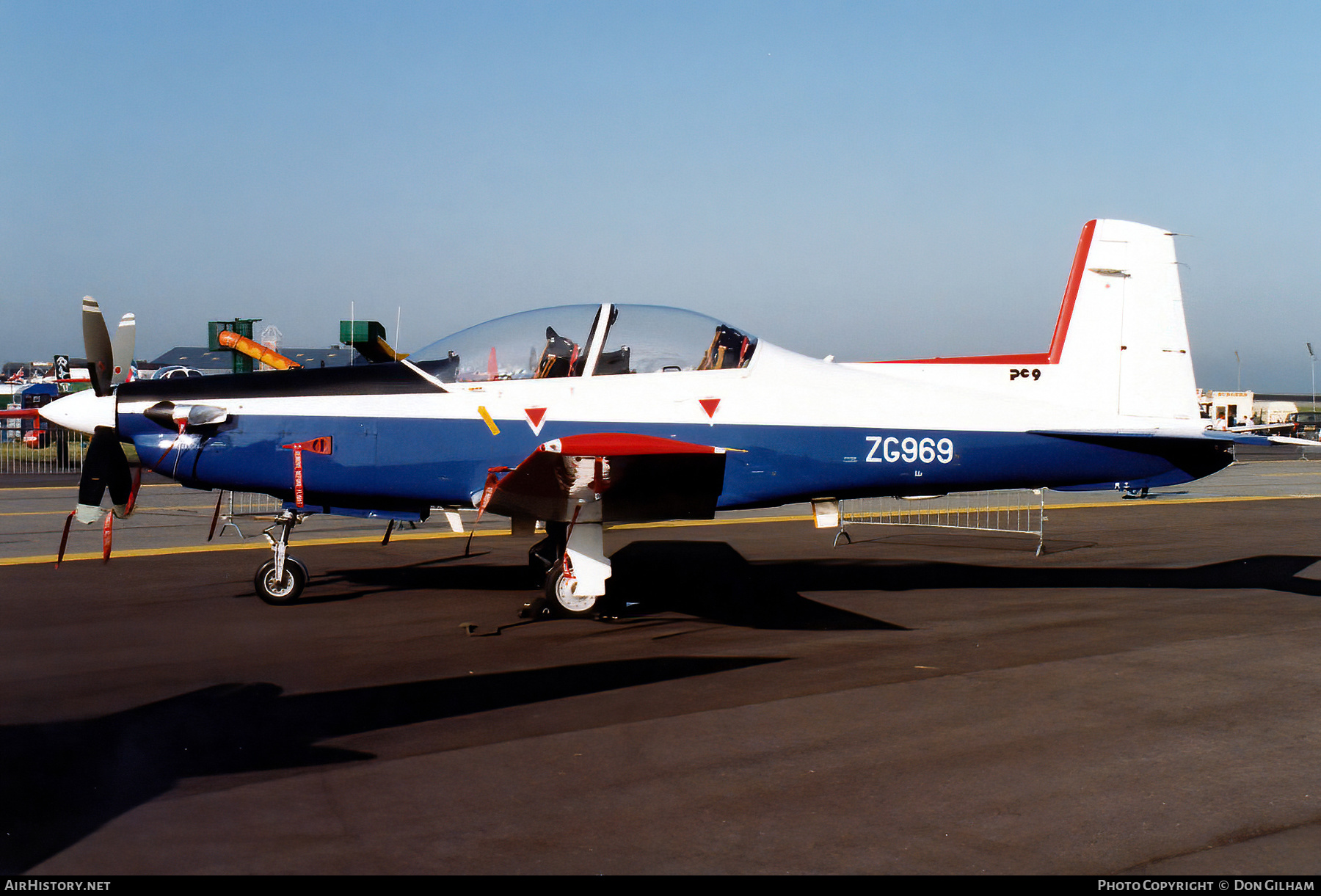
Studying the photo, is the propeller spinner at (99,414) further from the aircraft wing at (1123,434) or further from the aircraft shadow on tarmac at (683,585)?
the aircraft wing at (1123,434)

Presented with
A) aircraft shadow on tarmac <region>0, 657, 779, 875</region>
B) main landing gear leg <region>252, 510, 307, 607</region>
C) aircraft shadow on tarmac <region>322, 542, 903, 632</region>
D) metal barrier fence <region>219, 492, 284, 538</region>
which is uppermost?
aircraft shadow on tarmac <region>0, 657, 779, 875</region>

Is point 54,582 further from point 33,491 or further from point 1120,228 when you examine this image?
point 33,491

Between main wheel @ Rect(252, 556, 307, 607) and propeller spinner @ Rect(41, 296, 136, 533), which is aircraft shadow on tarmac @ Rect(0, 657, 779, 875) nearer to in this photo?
main wheel @ Rect(252, 556, 307, 607)

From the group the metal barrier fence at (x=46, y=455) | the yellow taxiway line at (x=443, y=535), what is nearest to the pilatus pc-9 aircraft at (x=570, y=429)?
the yellow taxiway line at (x=443, y=535)

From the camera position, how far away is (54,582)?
31.2ft

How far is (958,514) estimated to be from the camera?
55.5 feet

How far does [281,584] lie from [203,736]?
3955 mm

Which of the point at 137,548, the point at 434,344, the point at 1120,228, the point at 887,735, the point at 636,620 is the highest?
the point at 1120,228

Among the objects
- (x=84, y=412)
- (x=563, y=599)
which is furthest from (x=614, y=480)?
(x=84, y=412)

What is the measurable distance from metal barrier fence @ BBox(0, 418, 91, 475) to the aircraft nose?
17.0 m

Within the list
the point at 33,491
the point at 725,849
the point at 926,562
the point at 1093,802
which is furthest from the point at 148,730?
the point at 33,491

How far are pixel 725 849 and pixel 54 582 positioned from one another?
334 inches

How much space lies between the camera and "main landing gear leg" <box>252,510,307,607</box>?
857 cm

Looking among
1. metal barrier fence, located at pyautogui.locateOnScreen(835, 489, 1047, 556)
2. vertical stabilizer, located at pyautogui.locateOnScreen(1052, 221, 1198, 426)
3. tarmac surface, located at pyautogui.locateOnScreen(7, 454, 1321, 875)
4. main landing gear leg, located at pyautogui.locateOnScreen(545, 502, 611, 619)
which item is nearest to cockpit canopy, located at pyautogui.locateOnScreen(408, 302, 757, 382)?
main landing gear leg, located at pyautogui.locateOnScreen(545, 502, 611, 619)
